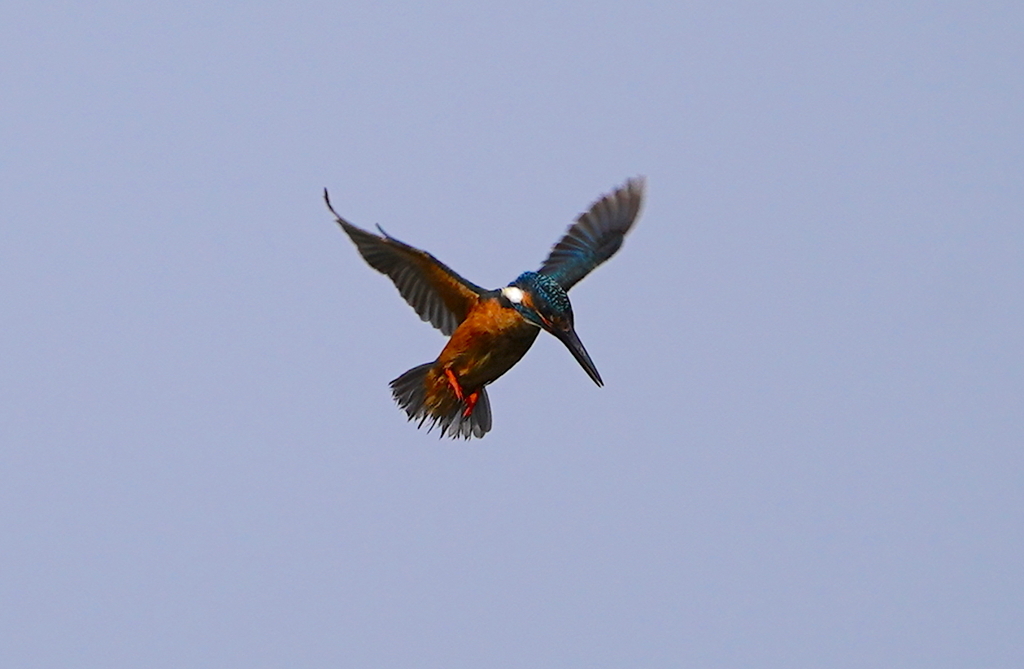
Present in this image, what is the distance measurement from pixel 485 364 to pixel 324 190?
1.46 m

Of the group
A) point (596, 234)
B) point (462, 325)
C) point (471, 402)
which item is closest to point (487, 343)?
point (462, 325)

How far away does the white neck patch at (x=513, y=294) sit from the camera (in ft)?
Answer: 34.2

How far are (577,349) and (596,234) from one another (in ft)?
10.2

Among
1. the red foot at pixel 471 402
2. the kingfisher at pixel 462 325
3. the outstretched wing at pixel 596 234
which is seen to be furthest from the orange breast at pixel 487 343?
the outstretched wing at pixel 596 234

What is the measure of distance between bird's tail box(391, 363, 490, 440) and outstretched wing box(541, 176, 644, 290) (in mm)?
1320

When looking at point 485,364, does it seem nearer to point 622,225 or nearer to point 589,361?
point 589,361

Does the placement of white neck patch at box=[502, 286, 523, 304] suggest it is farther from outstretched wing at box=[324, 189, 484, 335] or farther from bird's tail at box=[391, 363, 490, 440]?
bird's tail at box=[391, 363, 490, 440]

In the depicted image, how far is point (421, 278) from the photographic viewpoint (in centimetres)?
1102

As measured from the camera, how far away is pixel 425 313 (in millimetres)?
11203

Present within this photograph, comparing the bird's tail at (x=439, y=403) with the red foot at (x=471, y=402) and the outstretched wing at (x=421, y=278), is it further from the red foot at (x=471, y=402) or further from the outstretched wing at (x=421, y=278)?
the outstretched wing at (x=421, y=278)

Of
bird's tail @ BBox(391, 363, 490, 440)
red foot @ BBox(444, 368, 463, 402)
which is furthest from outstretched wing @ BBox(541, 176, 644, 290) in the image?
red foot @ BBox(444, 368, 463, 402)

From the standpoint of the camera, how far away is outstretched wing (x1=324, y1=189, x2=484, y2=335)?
418 inches

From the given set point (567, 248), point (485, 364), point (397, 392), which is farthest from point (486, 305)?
point (567, 248)

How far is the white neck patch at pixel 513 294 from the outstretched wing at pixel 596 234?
1995 millimetres
